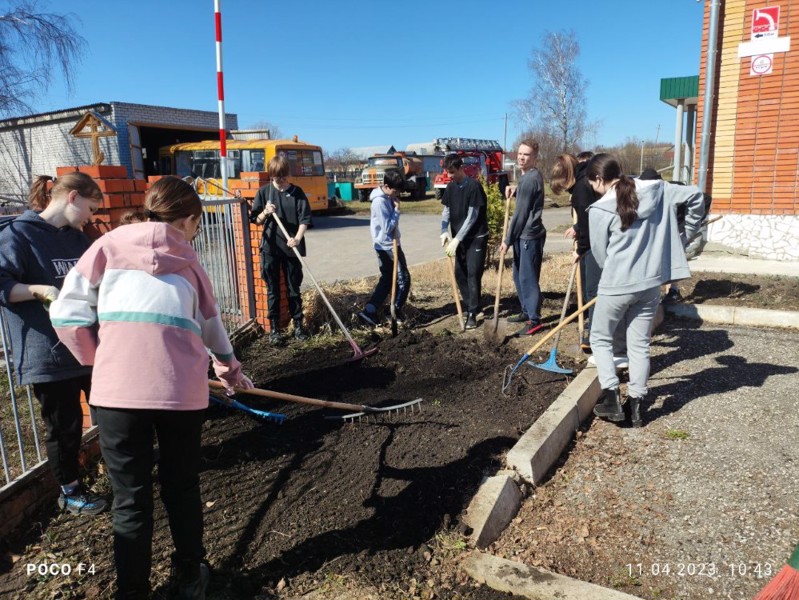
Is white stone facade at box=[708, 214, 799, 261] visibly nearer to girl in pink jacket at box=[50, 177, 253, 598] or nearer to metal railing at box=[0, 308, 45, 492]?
girl in pink jacket at box=[50, 177, 253, 598]

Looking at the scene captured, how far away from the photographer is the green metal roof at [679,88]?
12147 mm

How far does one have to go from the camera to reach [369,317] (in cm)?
622

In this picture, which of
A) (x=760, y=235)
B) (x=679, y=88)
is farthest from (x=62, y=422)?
(x=679, y=88)

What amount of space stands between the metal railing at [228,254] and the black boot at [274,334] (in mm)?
258

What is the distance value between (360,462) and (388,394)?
3.47 feet

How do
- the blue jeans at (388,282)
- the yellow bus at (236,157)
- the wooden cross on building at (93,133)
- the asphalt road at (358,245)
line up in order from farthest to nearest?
the yellow bus at (236,157) < the asphalt road at (358,245) < the wooden cross on building at (93,133) < the blue jeans at (388,282)

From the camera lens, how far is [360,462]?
3346 millimetres

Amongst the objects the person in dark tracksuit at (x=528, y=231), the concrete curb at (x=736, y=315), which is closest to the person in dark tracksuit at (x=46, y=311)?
the person in dark tracksuit at (x=528, y=231)

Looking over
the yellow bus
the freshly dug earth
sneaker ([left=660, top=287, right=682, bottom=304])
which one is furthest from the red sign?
the yellow bus

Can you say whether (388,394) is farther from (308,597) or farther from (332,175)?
(332,175)

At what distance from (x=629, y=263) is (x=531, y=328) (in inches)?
87.8

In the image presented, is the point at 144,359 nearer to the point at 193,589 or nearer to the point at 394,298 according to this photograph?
the point at 193,589

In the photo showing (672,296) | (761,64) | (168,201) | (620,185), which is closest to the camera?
(168,201)

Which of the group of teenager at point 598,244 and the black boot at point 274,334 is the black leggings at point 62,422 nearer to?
the black boot at point 274,334
